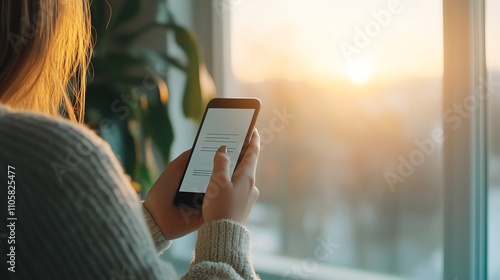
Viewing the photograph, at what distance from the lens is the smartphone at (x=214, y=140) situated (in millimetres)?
886

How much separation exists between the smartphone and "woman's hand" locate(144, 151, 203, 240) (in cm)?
1

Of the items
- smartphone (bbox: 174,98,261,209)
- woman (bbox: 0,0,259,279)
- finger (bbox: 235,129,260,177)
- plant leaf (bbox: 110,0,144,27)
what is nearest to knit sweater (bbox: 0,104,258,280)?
woman (bbox: 0,0,259,279)

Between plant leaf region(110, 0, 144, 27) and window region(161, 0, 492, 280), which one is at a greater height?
plant leaf region(110, 0, 144, 27)

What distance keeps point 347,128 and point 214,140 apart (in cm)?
61

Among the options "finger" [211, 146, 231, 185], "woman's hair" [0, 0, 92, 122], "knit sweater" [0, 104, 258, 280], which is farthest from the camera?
"finger" [211, 146, 231, 185]

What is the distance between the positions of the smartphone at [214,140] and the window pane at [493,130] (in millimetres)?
540

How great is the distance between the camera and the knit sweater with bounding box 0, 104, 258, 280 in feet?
1.54

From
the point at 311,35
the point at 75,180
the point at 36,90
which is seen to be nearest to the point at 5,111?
the point at 75,180

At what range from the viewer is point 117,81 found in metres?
1.64

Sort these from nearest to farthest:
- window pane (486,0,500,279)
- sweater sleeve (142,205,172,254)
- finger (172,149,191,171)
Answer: sweater sleeve (142,205,172,254)
finger (172,149,191,171)
window pane (486,0,500,279)

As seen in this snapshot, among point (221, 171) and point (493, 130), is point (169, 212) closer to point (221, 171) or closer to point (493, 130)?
point (221, 171)

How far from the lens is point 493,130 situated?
4.01 ft

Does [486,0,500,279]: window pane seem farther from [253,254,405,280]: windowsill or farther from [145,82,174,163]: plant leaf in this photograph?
[145,82,174,163]: plant leaf

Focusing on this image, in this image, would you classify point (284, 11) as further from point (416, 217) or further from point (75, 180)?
point (75, 180)
